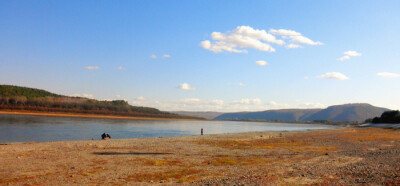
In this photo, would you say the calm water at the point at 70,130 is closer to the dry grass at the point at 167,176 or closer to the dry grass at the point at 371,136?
the dry grass at the point at 167,176

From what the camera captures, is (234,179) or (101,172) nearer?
(234,179)

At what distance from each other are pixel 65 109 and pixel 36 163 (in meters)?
151

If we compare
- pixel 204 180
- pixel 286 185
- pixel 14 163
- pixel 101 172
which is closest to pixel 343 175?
pixel 286 185

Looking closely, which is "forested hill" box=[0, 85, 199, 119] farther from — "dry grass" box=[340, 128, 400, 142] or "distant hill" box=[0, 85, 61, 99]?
"dry grass" box=[340, 128, 400, 142]

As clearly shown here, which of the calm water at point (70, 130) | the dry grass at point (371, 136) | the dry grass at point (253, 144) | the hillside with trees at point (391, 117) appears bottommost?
the calm water at point (70, 130)

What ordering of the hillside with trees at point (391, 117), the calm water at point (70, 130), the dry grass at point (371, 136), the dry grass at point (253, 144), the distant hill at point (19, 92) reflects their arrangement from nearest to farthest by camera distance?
the dry grass at point (253, 144) < the dry grass at point (371, 136) < the calm water at point (70, 130) < the hillside with trees at point (391, 117) < the distant hill at point (19, 92)

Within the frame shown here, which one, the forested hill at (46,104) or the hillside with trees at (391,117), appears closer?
the hillside with trees at (391,117)

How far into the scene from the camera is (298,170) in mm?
14125

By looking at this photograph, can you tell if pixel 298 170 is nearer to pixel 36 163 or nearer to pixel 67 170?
pixel 67 170

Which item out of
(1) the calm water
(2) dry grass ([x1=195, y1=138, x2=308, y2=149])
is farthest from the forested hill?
A: (2) dry grass ([x1=195, y1=138, x2=308, y2=149])

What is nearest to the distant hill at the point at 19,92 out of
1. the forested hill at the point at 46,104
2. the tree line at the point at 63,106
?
the forested hill at the point at 46,104

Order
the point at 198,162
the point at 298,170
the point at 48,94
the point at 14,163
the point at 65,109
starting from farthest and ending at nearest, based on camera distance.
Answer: the point at 48,94
the point at 65,109
the point at 198,162
the point at 14,163
the point at 298,170

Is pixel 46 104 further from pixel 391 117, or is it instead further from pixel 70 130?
pixel 391 117

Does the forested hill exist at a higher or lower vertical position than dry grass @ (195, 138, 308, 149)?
higher
